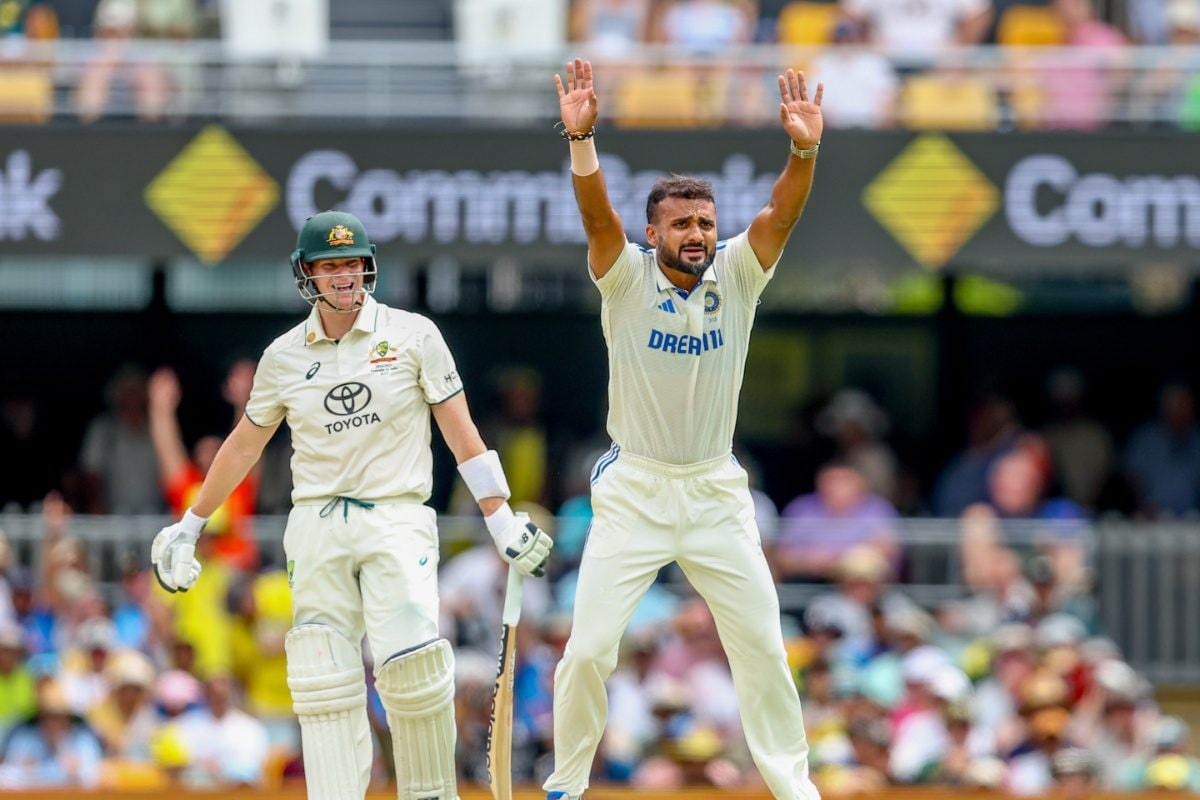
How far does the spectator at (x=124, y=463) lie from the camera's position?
1270 cm

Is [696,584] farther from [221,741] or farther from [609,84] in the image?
[609,84]

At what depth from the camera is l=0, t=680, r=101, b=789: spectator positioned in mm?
9547

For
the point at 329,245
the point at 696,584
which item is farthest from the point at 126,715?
the point at 696,584

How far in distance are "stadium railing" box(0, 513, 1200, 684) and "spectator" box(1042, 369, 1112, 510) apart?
1.38 meters

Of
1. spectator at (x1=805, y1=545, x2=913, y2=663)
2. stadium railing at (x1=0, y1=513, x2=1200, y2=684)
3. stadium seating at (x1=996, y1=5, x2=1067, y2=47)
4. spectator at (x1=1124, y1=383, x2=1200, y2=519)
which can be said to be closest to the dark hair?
spectator at (x1=805, y1=545, x2=913, y2=663)

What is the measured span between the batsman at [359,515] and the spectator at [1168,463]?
718 centimetres

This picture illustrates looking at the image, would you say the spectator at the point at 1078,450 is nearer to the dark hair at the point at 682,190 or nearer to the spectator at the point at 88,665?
the spectator at the point at 88,665

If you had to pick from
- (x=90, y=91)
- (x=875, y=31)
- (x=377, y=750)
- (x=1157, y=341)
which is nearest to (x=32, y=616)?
(x=377, y=750)

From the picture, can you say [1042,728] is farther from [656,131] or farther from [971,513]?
[656,131]

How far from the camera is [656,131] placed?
12.1m

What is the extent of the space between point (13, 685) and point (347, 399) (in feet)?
13.6

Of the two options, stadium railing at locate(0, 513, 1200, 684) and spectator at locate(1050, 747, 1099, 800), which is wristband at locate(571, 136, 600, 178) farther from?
stadium railing at locate(0, 513, 1200, 684)

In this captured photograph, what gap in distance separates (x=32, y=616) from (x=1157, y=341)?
318 inches

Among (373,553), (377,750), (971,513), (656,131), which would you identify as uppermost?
(656,131)
